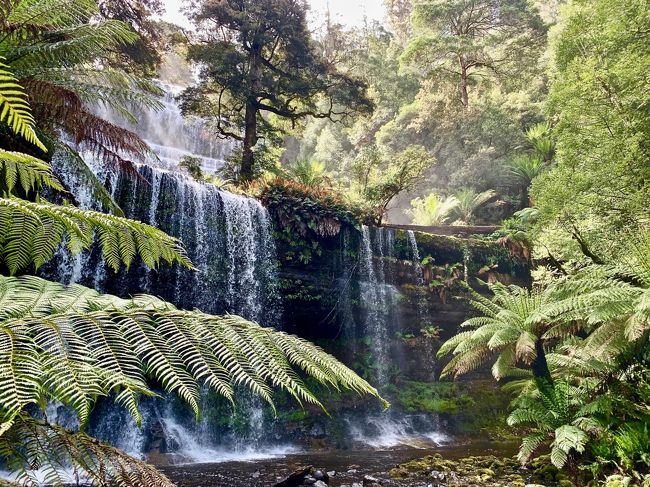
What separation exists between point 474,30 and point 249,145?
530 inches

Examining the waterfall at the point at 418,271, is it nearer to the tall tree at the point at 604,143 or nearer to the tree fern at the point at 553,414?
the tall tree at the point at 604,143

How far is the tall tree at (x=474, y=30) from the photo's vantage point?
1748 centimetres

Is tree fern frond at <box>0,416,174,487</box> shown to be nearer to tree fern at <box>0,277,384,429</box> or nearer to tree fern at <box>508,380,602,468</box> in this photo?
tree fern at <box>0,277,384,429</box>

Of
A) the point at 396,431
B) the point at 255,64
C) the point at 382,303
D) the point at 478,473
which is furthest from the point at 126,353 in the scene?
the point at 255,64

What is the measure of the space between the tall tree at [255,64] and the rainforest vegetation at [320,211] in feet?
0.20

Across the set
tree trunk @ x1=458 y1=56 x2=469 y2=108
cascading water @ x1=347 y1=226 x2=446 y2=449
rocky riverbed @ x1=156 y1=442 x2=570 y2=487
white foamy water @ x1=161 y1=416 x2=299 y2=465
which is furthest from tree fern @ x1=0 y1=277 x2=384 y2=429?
tree trunk @ x1=458 y1=56 x2=469 y2=108

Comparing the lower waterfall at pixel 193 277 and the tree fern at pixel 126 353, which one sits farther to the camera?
the lower waterfall at pixel 193 277

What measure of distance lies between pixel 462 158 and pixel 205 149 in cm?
1194

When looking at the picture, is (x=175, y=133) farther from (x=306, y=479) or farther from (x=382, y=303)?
(x=306, y=479)

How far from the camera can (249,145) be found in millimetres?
11719

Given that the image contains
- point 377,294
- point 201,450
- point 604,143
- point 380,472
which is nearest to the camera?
point 380,472

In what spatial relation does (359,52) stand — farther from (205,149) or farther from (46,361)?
(46,361)

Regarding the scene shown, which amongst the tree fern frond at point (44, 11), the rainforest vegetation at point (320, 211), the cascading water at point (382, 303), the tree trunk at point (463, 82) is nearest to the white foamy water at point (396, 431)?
the cascading water at point (382, 303)

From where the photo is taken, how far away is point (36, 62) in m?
4.30
